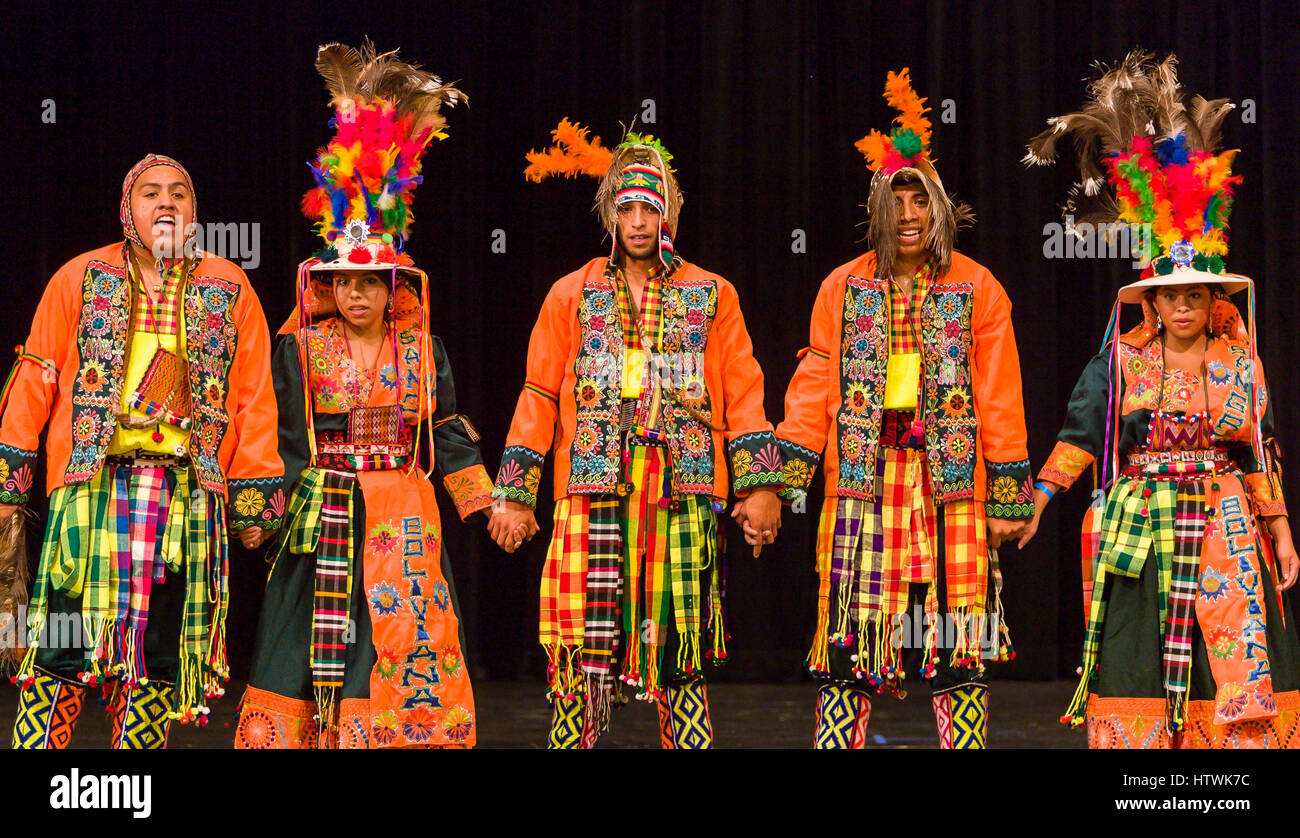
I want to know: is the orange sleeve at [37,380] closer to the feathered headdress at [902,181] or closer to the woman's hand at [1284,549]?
the feathered headdress at [902,181]

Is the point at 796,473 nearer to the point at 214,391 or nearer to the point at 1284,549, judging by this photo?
the point at 1284,549

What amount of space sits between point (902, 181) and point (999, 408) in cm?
65

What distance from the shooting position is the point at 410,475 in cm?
389

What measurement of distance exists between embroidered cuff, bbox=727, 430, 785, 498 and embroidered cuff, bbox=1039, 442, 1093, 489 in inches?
27.9

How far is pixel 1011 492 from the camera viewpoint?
154 inches

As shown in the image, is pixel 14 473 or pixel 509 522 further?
pixel 509 522

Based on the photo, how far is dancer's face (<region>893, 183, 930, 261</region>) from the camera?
401 centimetres

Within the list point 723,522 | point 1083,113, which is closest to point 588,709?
point 723,522

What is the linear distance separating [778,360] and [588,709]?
2.57m

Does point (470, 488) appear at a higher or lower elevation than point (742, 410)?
lower

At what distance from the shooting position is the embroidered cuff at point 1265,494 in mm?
3908

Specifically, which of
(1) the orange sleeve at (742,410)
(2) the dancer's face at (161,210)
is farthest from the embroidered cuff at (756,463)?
(2) the dancer's face at (161,210)

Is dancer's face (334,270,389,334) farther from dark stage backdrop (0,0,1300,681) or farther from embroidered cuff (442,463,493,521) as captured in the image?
dark stage backdrop (0,0,1300,681)

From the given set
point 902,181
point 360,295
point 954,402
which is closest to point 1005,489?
point 954,402
